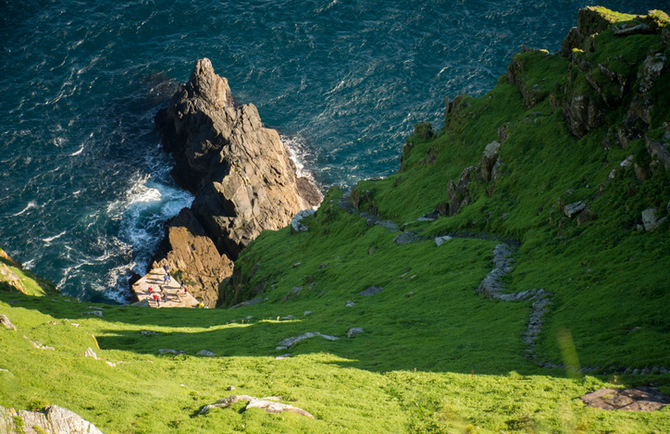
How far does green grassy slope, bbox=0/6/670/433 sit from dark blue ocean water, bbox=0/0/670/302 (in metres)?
56.8

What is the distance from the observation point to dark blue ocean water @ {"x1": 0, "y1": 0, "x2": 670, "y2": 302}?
11488cm

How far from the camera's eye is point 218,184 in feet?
368

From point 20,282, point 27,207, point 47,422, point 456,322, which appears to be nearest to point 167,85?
point 27,207

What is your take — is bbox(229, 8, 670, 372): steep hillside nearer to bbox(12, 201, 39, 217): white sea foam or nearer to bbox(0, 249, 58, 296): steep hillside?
bbox(0, 249, 58, 296): steep hillside

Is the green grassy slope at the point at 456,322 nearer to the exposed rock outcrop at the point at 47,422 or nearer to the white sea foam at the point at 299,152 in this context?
the exposed rock outcrop at the point at 47,422

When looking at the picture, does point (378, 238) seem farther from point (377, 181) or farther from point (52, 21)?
point (52, 21)

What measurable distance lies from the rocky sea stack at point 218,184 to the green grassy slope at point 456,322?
36.9m

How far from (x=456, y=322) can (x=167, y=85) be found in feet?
460

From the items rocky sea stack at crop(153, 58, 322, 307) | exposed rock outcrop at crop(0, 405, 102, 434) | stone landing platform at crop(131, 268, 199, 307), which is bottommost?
stone landing platform at crop(131, 268, 199, 307)

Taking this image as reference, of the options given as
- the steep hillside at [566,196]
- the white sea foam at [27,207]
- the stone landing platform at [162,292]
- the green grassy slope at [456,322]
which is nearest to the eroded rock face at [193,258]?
the stone landing platform at [162,292]

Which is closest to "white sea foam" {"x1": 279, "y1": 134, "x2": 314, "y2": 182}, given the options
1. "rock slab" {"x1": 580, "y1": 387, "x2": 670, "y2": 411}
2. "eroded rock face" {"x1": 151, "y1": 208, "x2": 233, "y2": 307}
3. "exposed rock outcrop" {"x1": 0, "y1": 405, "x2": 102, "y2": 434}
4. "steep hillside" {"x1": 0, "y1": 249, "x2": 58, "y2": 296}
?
"eroded rock face" {"x1": 151, "y1": 208, "x2": 233, "y2": 307}

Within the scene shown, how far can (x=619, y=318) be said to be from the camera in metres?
31.6

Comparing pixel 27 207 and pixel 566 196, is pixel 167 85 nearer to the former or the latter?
pixel 27 207

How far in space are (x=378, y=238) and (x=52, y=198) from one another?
92.5 meters
